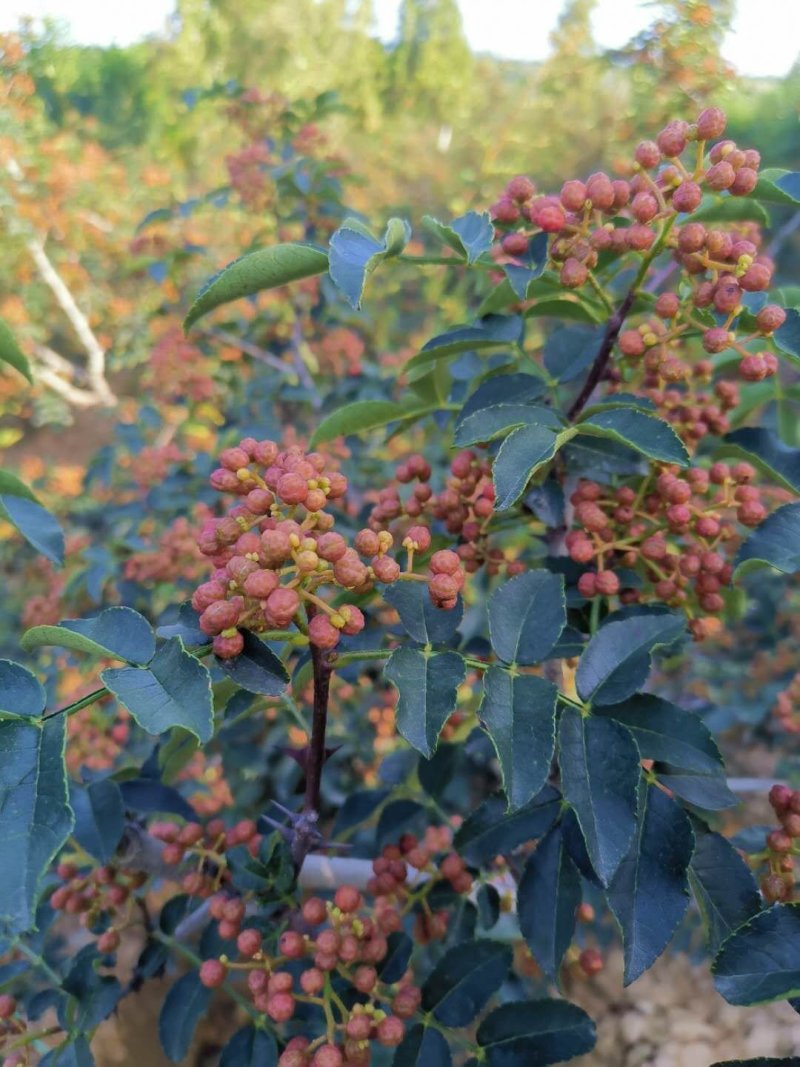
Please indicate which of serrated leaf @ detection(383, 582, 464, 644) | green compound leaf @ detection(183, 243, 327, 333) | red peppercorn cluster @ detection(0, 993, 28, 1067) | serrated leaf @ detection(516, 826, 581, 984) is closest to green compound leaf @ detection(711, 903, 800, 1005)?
serrated leaf @ detection(516, 826, 581, 984)

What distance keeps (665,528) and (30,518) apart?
28.9 inches

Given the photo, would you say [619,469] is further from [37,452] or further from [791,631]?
[37,452]

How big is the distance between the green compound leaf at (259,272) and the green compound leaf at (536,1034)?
789 millimetres

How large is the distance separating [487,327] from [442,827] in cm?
83

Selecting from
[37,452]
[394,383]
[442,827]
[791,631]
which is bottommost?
→ [37,452]

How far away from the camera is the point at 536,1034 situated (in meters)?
0.79

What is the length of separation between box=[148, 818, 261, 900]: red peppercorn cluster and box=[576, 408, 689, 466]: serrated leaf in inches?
25.9

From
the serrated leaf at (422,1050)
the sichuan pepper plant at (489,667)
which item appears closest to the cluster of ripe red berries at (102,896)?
the sichuan pepper plant at (489,667)

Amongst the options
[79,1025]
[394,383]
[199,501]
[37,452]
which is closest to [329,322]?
[394,383]

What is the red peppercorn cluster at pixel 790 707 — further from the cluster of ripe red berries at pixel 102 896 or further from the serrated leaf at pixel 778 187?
the cluster of ripe red berries at pixel 102 896

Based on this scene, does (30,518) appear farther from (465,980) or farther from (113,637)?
(465,980)

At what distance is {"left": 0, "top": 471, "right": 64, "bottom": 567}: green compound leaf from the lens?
853 mm

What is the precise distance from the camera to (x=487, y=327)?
0.87 m

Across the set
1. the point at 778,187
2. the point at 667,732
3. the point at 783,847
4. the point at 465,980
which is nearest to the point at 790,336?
the point at 778,187
